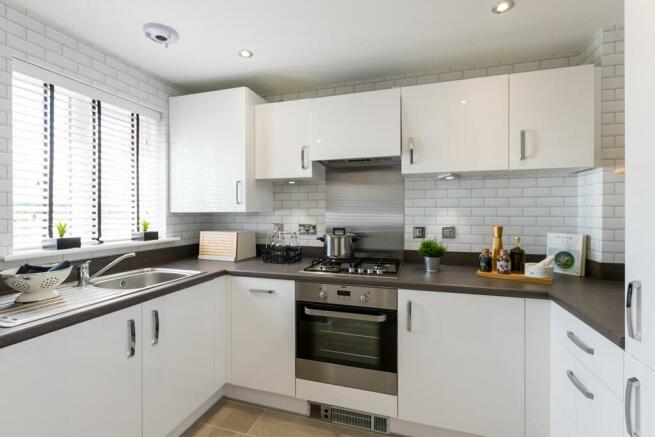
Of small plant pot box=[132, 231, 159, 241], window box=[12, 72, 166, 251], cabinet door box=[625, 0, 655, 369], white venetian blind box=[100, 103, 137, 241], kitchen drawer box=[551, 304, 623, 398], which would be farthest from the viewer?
small plant pot box=[132, 231, 159, 241]

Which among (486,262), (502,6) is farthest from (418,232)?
(502,6)

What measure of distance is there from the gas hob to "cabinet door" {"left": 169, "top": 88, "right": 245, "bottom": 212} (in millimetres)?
793

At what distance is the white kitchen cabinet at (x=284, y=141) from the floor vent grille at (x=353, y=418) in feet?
5.31

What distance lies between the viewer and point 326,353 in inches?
77.3

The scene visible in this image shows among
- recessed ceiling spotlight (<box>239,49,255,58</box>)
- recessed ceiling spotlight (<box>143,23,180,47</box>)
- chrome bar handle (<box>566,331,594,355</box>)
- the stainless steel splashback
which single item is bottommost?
chrome bar handle (<box>566,331,594,355</box>)

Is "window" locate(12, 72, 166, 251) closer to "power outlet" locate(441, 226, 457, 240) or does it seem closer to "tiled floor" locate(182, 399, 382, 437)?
"tiled floor" locate(182, 399, 382, 437)

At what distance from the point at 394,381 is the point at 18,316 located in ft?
5.96

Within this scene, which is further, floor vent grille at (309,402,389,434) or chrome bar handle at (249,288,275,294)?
chrome bar handle at (249,288,275,294)

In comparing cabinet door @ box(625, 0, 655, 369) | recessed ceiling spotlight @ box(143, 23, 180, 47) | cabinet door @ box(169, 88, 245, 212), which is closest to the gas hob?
cabinet door @ box(169, 88, 245, 212)

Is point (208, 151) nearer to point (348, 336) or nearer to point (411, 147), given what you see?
point (411, 147)

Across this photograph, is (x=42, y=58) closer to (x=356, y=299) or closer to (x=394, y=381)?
(x=356, y=299)

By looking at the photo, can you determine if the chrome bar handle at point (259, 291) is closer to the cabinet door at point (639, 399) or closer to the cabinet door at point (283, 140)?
the cabinet door at point (283, 140)

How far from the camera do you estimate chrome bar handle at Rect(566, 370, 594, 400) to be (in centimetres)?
123

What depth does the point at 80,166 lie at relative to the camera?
2.01 m
